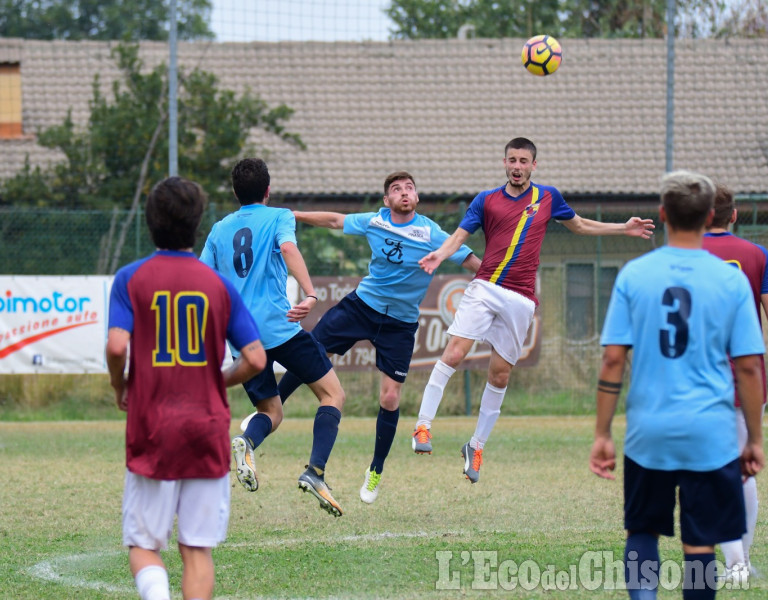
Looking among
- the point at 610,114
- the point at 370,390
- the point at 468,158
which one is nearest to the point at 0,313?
the point at 370,390

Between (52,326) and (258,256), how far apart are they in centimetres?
866

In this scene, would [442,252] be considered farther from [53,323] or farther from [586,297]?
[586,297]

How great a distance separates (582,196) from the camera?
2153 centimetres

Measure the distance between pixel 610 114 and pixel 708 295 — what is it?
19.8 metres

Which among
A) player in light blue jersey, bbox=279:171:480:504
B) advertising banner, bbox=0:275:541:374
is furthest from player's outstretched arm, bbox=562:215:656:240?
advertising banner, bbox=0:275:541:374

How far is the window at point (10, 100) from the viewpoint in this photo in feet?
75.8

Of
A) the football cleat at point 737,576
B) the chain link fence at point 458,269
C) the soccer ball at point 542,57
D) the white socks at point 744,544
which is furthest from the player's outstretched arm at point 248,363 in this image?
the chain link fence at point 458,269

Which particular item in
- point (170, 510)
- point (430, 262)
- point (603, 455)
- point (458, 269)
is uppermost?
point (430, 262)

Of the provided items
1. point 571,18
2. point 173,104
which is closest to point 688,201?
point 173,104

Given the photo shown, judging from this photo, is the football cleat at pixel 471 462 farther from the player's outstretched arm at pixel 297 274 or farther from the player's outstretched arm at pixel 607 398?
the player's outstretched arm at pixel 607 398

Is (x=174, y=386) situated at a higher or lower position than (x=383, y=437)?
higher

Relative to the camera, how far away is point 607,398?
4.31 metres

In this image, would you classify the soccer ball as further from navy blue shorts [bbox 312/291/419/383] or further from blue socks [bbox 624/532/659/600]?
blue socks [bbox 624/532/659/600]

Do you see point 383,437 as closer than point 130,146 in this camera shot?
Yes
